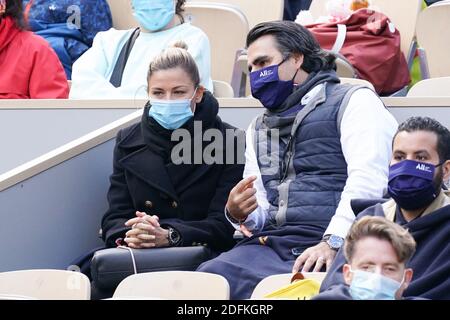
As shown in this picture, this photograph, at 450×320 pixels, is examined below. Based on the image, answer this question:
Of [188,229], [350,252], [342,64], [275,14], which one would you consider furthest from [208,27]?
[350,252]

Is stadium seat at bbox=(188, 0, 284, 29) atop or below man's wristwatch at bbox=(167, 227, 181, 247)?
atop

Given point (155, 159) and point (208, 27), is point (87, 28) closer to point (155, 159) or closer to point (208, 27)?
point (208, 27)

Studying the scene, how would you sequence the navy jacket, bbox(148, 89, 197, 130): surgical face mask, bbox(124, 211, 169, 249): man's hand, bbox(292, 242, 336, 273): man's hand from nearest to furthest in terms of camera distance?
the navy jacket, bbox(292, 242, 336, 273): man's hand, bbox(124, 211, 169, 249): man's hand, bbox(148, 89, 197, 130): surgical face mask

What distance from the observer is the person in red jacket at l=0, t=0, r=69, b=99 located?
6688 millimetres

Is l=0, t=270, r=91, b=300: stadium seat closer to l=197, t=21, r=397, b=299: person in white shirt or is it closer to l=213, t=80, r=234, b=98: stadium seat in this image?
l=197, t=21, r=397, b=299: person in white shirt

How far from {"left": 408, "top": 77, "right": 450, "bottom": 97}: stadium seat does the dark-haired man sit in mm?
1781

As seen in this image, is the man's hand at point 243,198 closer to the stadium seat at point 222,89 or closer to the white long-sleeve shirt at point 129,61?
the white long-sleeve shirt at point 129,61

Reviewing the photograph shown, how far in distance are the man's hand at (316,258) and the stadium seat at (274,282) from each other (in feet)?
1.05

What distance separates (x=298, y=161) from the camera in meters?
5.00

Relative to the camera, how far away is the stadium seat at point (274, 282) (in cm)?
412

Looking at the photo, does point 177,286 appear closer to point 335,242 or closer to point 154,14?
→ point 335,242

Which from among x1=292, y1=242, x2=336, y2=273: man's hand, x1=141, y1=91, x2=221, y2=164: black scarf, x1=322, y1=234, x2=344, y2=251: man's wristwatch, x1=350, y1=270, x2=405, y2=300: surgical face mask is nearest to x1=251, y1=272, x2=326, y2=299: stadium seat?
x1=292, y1=242, x2=336, y2=273: man's hand

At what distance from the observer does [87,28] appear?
7.55 m

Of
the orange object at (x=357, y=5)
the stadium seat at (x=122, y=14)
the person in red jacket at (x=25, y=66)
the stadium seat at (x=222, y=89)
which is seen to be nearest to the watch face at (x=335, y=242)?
the stadium seat at (x=222, y=89)
